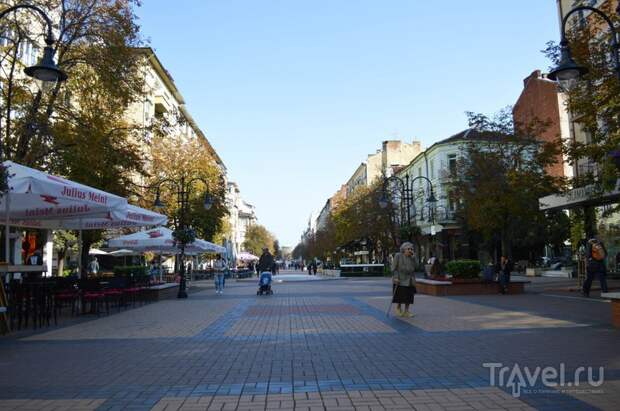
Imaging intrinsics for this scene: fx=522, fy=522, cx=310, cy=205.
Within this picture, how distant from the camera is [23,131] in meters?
16.8

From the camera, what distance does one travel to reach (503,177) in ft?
74.7

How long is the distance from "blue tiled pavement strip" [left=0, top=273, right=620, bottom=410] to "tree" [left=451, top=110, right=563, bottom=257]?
9.55 meters

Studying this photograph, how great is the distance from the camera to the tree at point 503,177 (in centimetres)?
2164

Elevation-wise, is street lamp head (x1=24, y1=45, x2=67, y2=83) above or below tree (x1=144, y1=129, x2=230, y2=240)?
below

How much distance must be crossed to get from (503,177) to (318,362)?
711 inches

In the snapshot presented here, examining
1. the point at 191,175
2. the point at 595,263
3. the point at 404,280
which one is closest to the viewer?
the point at 404,280

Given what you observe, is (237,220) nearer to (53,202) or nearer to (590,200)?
(590,200)

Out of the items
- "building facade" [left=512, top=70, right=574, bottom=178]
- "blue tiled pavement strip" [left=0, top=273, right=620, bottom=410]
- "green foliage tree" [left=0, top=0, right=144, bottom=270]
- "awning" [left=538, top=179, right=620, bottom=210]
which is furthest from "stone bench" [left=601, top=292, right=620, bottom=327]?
"building facade" [left=512, top=70, right=574, bottom=178]

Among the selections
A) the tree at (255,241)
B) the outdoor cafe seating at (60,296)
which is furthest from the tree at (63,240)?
the tree at (255,241)

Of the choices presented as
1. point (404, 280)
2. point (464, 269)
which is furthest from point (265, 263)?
point (404, 280)

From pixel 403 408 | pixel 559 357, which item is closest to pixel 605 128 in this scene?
pixel 559 357

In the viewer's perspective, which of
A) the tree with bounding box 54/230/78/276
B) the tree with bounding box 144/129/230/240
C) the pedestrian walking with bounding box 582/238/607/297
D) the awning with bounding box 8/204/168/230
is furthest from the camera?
the tree with bounding box 144/129/230/240

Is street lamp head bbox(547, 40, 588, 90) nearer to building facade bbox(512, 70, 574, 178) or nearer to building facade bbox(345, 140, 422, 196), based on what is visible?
building facade bbox(512, 70, 574, 178)

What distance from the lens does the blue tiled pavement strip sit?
5.28 meters
